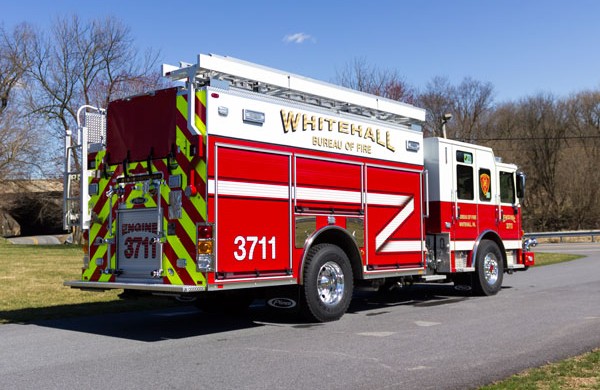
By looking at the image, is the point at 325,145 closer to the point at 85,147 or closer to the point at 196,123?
the point at 196,123

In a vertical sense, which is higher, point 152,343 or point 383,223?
point 383,223

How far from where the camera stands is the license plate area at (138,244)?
26.0 ft

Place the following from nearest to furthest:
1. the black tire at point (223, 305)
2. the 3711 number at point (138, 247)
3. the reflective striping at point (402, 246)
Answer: the 3711 number at point (138, 247) < the black tire at point (223, 305) < the reflective striping at point (402, 246)

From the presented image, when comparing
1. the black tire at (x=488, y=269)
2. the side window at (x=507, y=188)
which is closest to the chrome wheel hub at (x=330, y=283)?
the black tire at (x=488, y=269)

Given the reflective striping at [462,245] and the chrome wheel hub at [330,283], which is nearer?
the chrome wheel hub at [330,283]

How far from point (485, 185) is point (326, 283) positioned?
5.21 m

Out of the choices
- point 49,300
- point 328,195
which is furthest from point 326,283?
point 49,300

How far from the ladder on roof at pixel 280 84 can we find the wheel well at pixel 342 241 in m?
1.86

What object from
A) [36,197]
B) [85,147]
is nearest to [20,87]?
[36,197]

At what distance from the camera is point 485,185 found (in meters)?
12.6

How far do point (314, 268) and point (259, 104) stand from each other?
2309 millimetres

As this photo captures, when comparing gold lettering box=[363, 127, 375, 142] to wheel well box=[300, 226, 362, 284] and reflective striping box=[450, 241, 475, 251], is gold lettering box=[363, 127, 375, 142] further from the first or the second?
reflective striping box=[450, 241, 475, 251]

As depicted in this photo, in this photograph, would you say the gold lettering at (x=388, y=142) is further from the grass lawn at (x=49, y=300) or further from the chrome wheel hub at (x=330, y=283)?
the grass lawn at (x=49, y=300)

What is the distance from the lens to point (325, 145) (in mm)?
9062
